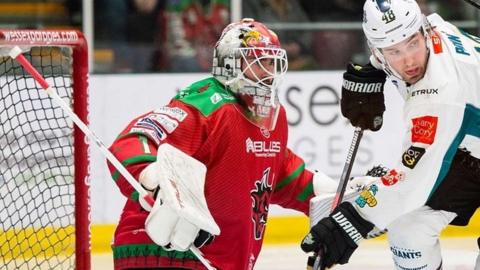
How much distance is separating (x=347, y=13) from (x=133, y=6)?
1.11 metres

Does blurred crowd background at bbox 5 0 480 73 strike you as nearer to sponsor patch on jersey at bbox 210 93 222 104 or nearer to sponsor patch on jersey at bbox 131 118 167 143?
sponsor patch on jersey at bbox 210 93 222 104

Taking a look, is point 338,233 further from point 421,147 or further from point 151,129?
point 151,129

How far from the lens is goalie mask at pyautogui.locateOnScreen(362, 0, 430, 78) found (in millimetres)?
3436

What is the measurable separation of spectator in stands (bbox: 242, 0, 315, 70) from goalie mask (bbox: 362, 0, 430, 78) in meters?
3.41

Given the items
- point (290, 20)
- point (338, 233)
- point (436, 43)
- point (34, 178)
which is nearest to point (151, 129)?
point (338, 233)

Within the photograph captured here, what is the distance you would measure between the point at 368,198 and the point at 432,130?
0.94 ft

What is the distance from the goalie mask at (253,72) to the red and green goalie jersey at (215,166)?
28 mm

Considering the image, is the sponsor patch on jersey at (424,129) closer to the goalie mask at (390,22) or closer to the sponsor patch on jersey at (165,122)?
the goalie mask at (390,22)

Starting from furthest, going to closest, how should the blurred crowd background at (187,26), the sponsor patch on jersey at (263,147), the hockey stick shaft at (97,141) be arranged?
the blurred crowd background at (187,26), the sponsor patch on jersey at (263,147), the hockey stick shaft at (97,141)

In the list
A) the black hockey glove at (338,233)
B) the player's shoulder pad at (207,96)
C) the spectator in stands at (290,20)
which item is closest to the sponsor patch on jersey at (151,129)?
the player's shoulder pad at (207,96)

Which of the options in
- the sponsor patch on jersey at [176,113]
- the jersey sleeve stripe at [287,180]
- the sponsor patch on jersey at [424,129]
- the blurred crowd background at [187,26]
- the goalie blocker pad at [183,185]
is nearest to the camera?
the goalie blocker pad at [183,185]

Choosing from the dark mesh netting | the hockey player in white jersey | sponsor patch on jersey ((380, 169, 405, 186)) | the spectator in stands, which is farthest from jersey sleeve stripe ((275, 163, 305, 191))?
the spectator in stands

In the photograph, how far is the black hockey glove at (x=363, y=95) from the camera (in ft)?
12.6

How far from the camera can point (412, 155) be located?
3.35 metres
